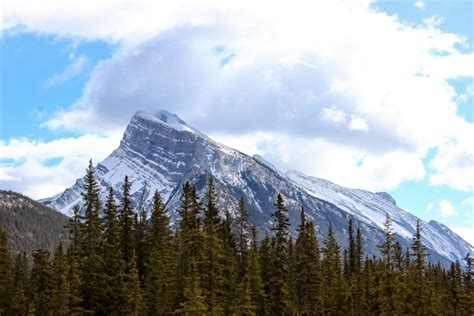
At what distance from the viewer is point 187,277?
51469 millimetres

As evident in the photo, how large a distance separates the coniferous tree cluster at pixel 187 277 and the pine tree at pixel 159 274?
12cm

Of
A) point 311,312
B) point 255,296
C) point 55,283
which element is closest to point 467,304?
point 311,312

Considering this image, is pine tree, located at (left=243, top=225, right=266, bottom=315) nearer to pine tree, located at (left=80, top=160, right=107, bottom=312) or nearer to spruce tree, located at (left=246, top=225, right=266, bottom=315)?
spruce tree, located at (left=246, top=225, right=266, bottom=315)

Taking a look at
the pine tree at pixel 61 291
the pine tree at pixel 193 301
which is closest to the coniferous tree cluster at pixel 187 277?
the pine tree at pixel 61 291

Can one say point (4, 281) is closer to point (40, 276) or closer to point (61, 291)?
point (40, 276)

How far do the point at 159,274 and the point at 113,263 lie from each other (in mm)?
5515

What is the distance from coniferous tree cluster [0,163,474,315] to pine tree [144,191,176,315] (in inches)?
4.6

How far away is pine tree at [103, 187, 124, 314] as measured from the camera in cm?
6191

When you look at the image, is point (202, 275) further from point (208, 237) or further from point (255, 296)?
point (255, 296)

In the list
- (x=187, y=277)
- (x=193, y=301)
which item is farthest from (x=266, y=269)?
(x=193, y=301)

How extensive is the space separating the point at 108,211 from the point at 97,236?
602cm

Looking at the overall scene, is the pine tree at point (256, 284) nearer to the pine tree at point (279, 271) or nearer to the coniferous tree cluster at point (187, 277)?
the coniferous tree cluster at point (187, 277)

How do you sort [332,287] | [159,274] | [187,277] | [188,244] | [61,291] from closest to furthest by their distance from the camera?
[187,277], [61,291], [188,244], [159,274], [332,287]

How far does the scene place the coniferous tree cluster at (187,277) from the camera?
5638 cm
